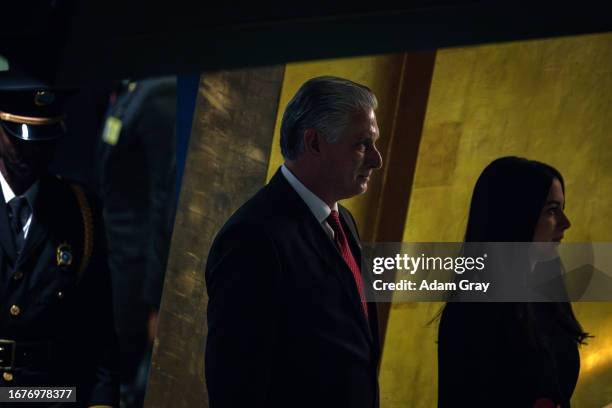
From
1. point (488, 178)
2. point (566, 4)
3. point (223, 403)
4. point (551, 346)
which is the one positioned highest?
point (488, 178)

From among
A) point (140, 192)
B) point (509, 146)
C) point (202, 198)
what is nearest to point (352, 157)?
point (509, 146)

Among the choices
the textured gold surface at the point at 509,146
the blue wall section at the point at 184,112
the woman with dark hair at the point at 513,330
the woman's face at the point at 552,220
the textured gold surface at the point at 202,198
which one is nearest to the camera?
the woman with dark hair at the point at 513,330

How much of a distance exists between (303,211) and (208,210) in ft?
3.87

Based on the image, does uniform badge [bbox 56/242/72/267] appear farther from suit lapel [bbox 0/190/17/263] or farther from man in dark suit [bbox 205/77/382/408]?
man in dark suit [bbox 205/77/382/408]

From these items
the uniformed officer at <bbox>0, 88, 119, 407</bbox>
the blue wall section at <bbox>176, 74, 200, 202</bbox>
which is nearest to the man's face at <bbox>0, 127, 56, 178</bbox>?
the uniformed officer at <bbox>0, 88, 119, 407</bbox>

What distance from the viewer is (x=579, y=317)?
12.6ft

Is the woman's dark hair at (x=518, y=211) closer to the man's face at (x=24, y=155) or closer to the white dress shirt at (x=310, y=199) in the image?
the white dress shirt at (x=310, y=199)

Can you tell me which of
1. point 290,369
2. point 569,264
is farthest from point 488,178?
point 290,369

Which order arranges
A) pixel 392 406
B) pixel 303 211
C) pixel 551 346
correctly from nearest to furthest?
pixel 303 211 → pixel 551 346 → pixel 392 406

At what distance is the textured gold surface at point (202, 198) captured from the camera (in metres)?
4.27

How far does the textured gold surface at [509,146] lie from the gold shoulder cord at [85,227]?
1.05 meters

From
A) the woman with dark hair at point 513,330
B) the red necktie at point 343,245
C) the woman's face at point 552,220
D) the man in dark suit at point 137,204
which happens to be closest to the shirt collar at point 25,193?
the man in dark suit at point 137,204

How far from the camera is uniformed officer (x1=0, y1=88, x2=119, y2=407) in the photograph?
3.94 meters

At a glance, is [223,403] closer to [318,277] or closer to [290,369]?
[290,369]
